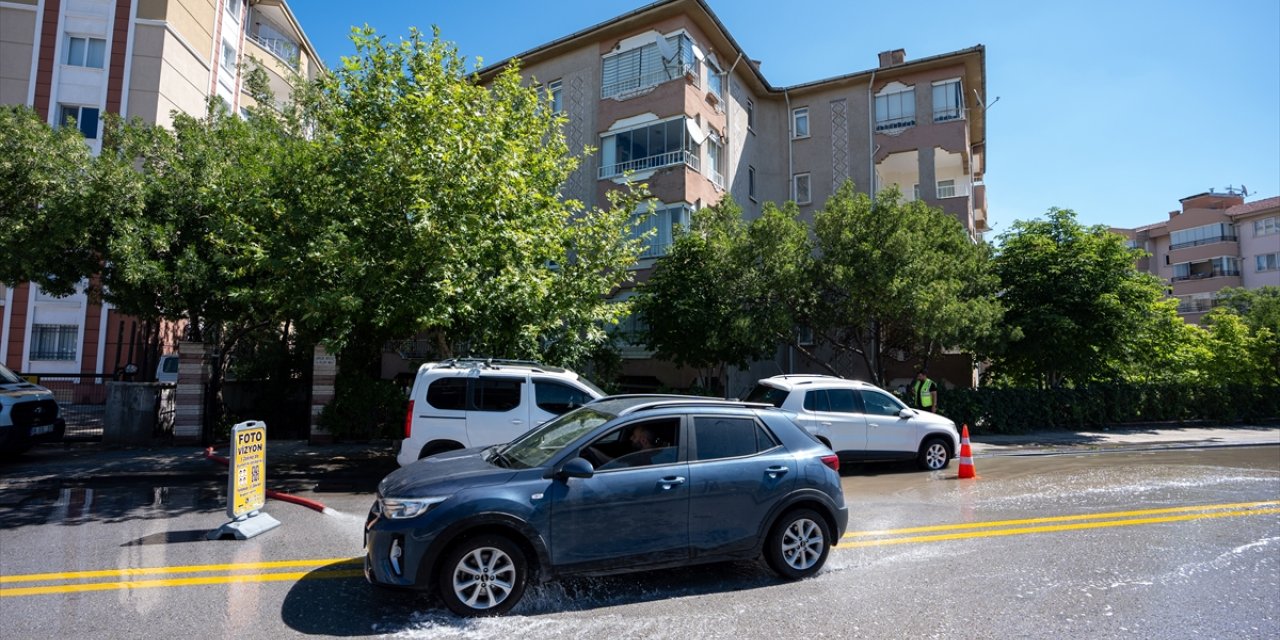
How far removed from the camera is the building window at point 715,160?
910 inches

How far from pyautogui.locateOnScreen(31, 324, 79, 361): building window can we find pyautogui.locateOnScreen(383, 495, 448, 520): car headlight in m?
27.2

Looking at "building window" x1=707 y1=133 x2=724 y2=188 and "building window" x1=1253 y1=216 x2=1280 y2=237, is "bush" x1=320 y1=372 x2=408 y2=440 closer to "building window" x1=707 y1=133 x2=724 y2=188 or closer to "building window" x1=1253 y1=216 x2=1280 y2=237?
"building window" x1=707 y1=133 x2=724 y2=188

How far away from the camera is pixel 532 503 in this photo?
15.8 feet

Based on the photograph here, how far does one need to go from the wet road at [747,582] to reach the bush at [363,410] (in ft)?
18.9

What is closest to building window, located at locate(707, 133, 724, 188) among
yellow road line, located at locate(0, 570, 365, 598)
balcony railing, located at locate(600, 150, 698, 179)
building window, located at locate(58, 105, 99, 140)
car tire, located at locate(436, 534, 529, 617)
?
balcony railing, located at locate(600, 150, 698, 179)

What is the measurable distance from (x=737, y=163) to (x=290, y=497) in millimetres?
20130

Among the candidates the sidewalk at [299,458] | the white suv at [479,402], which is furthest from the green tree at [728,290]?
the white suv at [479,402]

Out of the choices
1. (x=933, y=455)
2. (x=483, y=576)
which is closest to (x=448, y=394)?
→ (x=483, y=576)

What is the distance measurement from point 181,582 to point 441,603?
241cm

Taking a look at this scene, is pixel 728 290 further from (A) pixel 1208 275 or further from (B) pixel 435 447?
(A) pixel 1208 275

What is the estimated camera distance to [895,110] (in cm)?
2550

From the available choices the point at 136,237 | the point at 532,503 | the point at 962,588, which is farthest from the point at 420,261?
the point at 962,588

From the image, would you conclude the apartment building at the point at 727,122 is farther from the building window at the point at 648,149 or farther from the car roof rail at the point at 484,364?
the car roof rail at the point at 484,364

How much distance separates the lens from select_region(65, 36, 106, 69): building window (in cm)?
2523
